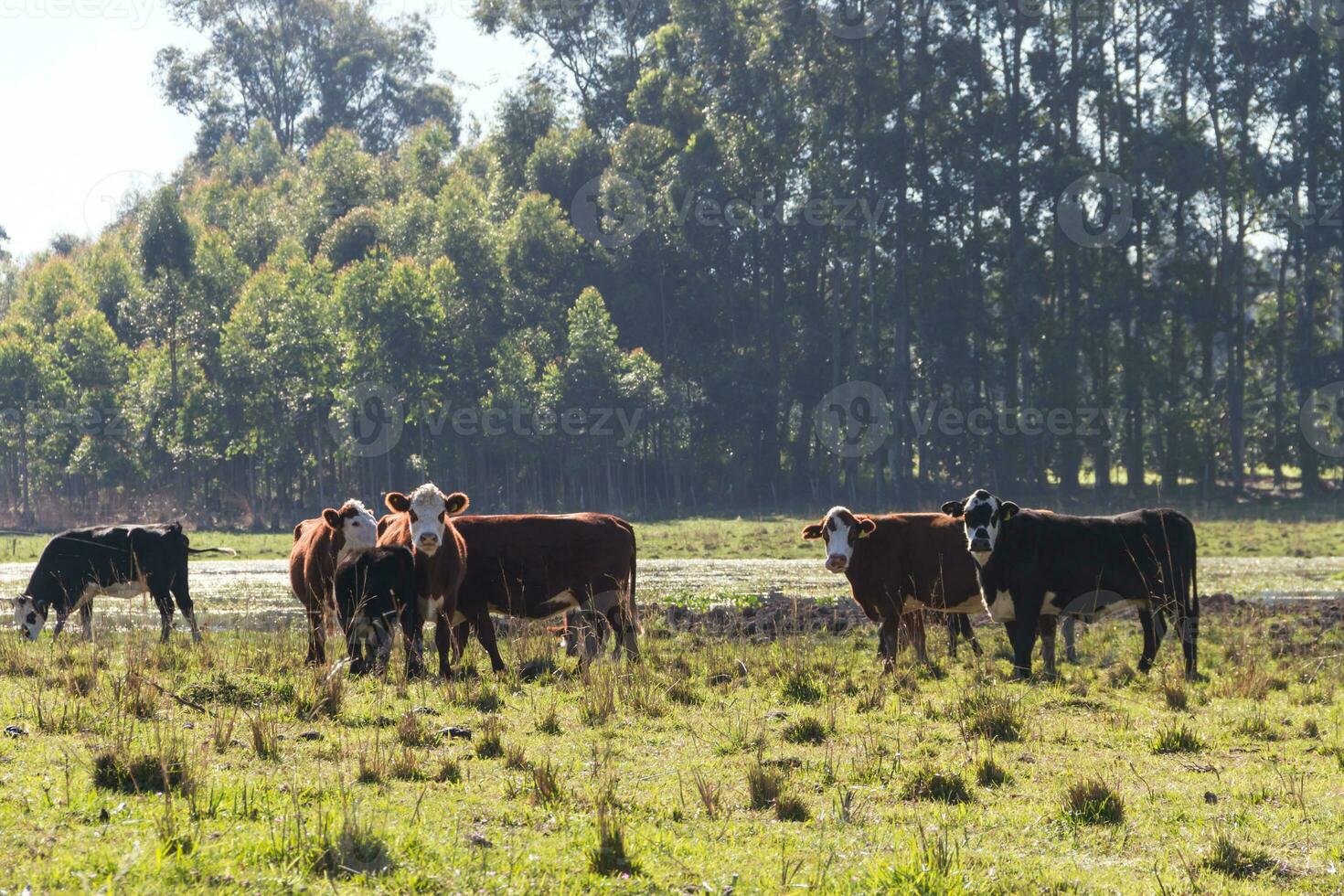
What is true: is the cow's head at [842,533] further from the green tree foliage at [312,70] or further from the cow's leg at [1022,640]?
the green tree foliage at [312,70]

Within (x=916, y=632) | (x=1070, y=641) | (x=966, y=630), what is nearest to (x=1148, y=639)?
(x=1070, y=641)

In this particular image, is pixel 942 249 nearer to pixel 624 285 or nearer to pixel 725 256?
pixel 725 256

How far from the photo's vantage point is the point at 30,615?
18234 millimetres

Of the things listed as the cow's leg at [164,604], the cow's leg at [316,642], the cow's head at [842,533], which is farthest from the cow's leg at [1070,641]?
the cow's leg at [164,604]

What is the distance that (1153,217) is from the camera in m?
58.1

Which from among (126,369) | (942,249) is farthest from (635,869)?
(126,369)

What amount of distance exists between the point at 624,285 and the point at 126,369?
23951mm

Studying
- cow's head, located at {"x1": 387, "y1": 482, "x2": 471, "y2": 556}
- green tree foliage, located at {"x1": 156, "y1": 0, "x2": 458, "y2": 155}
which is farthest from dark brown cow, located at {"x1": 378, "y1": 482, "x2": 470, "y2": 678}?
green tree foliage, located at {"x1": 156, "y1": 0, "x2": 458, "y2": 155}

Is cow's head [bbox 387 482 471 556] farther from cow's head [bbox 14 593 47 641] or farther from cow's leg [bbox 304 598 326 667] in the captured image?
cow's head [bbox 14 593 47 641]

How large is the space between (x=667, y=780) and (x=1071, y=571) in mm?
6820

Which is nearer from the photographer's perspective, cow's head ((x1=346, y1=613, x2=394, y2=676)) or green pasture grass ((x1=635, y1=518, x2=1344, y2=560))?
cow's head ((x1=346, y1=613, x2=394, y2=676))

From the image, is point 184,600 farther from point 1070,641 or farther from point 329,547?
point 1070,641

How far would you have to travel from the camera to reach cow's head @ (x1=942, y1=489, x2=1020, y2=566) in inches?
555

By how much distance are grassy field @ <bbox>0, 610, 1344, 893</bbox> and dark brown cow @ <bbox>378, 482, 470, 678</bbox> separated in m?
0.90
